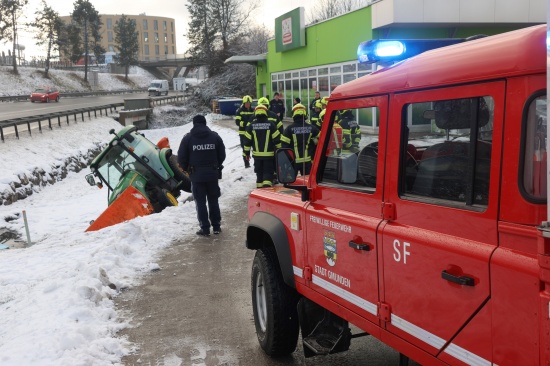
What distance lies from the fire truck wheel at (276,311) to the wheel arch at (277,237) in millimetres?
187

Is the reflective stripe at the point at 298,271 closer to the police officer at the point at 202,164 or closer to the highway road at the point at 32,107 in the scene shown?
the police officer at the point at 202,164

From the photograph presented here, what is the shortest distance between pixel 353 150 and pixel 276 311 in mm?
1592

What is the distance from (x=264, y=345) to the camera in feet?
15.4

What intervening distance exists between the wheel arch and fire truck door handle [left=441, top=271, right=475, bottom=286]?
1.81 m

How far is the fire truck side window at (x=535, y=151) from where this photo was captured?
2.18 metres

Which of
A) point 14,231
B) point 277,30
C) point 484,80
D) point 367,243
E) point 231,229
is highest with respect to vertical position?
point 277,30

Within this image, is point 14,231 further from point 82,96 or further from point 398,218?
point 82,96

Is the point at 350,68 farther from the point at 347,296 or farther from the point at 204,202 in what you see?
the point at 347,296

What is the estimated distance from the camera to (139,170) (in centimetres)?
1295

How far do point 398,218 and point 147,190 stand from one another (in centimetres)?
1036

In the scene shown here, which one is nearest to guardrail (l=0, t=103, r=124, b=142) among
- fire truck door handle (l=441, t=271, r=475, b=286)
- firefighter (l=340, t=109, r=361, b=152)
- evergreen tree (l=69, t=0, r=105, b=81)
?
firefighter (l=340, t=109, r=361, b=152)

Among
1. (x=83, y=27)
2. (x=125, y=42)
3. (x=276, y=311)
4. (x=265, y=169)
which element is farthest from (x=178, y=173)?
(x=125, y=42)

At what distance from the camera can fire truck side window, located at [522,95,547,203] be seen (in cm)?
218

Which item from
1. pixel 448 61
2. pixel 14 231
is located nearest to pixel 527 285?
pixel 448 61
